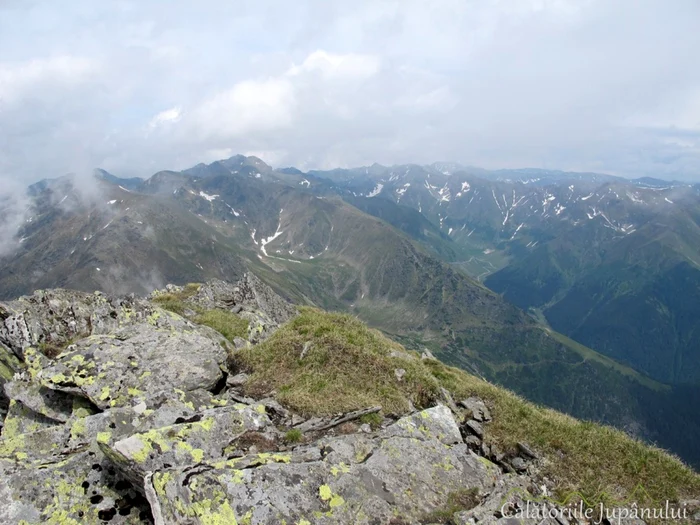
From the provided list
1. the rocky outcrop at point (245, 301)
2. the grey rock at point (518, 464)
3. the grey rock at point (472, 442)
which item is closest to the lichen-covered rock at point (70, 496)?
the grey rock at point (472, 442)

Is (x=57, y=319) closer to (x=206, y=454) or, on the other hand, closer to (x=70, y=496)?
(x=70, y=496)

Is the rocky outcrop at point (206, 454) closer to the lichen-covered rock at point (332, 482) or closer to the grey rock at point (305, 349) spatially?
the lichen-covered rock at point (332, 482)

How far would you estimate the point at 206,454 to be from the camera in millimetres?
11508

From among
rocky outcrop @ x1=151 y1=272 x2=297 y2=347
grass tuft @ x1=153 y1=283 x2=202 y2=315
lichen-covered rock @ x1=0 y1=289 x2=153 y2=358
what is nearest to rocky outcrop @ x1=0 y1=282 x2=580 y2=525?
lichen-covered rock @ x1=0 y1=289 x2=153 y2=358

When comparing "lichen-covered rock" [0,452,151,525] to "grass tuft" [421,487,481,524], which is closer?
"lichen-covered rock" [0,452,151,525]

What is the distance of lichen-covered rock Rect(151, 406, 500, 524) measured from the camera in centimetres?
927

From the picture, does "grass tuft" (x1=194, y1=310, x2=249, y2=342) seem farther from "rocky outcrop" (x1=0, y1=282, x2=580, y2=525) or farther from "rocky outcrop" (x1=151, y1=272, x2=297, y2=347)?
"rocky outcrop" (x1=0, y1=282, x2=580, y2=525)

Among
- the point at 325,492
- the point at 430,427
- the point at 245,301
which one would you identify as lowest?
the point at 245,301

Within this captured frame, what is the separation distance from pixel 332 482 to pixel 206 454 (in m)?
3.79

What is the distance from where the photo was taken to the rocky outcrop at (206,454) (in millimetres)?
9797

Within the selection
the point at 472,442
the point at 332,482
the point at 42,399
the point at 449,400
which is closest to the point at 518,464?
the point at 472,442

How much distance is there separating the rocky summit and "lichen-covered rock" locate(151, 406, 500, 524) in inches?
1.4

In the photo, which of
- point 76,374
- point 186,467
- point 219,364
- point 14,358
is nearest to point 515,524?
point 186,467

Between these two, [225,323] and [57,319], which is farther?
[225,323]
